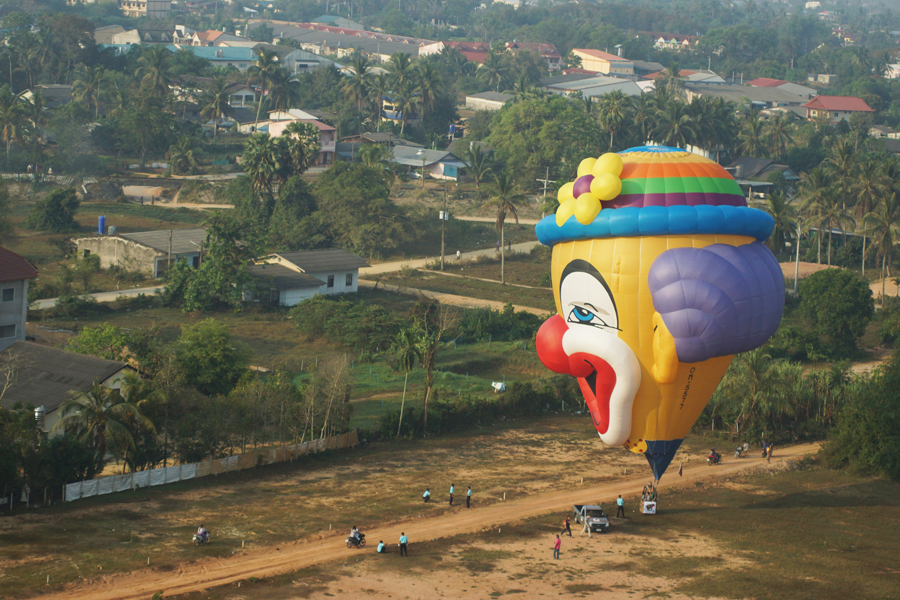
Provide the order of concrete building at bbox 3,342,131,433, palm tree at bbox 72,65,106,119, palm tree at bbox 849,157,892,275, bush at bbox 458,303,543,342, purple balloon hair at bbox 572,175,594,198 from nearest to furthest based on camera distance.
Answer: purple balloon hair at bbox 572,175,594,198, concrete building at bbox 3,342,131,433, bush at bbox 458,303,543,342, palm tree at bbox 849,157,892,275, palm tree at bbox 72,65,106,119

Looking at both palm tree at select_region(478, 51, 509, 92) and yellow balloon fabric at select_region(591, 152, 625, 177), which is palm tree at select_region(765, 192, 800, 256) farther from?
palm tree at select_region(478, 51, 509, 92)

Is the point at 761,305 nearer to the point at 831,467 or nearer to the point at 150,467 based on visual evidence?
the point at 831,467

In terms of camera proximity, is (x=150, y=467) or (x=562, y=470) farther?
(x=562, y=470)

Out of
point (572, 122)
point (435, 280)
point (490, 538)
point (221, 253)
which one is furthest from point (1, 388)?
point (572, 122)

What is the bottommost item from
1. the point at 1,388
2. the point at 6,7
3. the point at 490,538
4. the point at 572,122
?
the point at 490,538

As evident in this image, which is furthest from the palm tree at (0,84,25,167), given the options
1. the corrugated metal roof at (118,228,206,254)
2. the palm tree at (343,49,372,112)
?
the palm tree at (343,49,372,112)

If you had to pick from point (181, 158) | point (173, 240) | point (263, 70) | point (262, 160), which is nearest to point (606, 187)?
point (173, 240)

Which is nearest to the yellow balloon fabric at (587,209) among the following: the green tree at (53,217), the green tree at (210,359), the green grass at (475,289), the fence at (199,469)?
the fence at (199,469)
